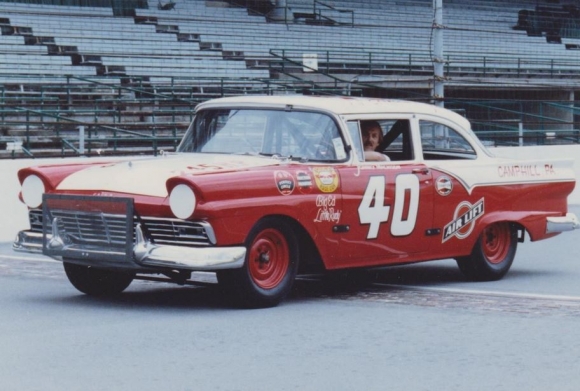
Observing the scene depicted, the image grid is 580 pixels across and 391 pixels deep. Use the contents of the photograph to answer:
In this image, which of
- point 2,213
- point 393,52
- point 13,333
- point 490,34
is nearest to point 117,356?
point 13,333

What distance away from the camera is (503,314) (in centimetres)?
890

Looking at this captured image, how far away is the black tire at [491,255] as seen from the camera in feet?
35.3

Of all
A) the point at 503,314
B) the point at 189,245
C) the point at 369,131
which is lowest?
the point at 503,314

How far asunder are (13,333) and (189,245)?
4.52 feet

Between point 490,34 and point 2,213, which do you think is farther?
point 490,34

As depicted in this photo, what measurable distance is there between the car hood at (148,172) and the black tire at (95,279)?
28.6 inches

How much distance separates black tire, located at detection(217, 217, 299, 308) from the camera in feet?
29.1

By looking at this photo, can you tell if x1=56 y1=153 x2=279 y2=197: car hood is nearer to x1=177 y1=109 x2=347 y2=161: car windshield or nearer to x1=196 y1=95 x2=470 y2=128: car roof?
x1=177 y1=109 x2=347 y2=161: car windshield

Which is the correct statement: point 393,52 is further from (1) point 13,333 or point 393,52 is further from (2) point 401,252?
(1) point 13,333

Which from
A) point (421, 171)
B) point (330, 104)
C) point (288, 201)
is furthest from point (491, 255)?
point (288, 201)

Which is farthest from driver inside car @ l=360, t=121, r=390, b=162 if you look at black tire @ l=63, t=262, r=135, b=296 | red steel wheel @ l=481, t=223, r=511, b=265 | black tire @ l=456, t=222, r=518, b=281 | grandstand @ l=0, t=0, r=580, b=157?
grandstand @ l=0, t=0, r=580, b=157

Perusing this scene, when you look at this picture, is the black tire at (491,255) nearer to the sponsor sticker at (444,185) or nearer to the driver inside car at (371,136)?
the sponsor sticker at (444,185)

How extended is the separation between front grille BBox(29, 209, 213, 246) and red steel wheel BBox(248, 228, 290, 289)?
47cm

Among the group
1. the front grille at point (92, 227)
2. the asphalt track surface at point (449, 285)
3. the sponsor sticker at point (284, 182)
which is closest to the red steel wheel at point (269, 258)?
the sponsor sticker at point (284, 182)
